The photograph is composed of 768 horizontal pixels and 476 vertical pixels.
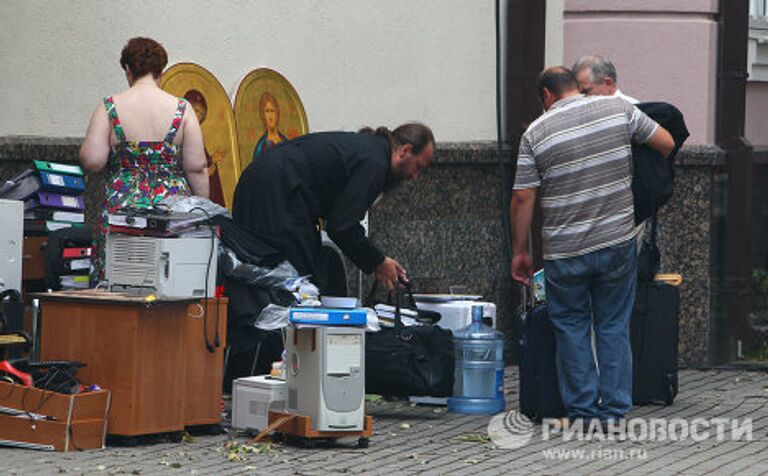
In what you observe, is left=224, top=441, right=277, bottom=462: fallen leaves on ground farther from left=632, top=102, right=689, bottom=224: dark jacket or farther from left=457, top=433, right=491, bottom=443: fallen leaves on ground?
left=632, top=102, right=689, bottom=224: dark jacket

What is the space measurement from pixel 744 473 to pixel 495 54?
551 cm

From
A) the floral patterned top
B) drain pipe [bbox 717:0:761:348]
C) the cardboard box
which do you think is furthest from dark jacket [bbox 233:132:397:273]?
drain pipe [bbox 717:0:761:348]

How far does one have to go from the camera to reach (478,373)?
35.1 feet

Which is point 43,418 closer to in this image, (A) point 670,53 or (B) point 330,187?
(B) point 330,187

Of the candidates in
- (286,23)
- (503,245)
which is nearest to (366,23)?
(286,23)

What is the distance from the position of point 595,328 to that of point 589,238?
492mm

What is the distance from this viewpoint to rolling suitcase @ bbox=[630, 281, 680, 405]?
10969 millimetres

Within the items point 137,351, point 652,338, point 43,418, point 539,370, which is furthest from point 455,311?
point 43,418

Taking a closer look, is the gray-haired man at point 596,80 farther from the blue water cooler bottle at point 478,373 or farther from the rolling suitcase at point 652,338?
the blue water cooler bottle at point 478,373

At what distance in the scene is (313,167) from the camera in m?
10.2

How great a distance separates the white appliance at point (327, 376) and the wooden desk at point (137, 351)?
490 millimetres

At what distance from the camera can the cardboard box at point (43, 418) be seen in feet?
28.5
